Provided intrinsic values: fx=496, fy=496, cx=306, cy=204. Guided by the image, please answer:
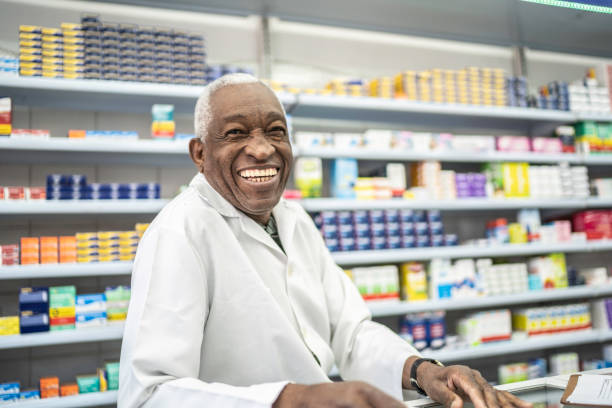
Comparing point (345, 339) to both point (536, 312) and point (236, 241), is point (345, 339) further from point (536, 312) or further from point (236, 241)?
point (536, 312)

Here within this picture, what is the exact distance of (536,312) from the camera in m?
3.70

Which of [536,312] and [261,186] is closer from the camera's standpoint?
[261,186]

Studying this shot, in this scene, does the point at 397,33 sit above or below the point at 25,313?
above

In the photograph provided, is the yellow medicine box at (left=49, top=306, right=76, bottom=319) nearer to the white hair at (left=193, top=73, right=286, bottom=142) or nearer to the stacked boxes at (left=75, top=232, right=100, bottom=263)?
the stacked boxes at (left=75, top=232, right=100, bottom=263)

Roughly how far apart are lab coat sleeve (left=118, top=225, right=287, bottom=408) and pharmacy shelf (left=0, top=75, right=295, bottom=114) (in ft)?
6.05

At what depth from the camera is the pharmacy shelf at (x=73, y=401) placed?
2.47 meters

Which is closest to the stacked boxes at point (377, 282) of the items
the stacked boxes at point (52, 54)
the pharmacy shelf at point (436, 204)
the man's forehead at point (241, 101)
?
the pharmacy shelf at point (436, 204)

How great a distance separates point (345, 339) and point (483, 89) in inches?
113

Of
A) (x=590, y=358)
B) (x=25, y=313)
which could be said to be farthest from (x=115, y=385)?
(x=590, y=358)

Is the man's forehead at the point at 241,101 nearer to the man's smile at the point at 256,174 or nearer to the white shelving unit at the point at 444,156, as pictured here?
the man's smile at the point at 256,174

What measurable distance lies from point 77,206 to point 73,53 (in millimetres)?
878

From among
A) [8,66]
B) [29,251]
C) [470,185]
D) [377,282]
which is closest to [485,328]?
[377,282]

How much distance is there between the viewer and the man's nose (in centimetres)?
138

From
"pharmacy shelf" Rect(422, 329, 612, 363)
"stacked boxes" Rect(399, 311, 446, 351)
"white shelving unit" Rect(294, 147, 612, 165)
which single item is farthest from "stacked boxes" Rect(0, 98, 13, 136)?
"pharmacy shelf" Rect(422, 329, 612, 363)
